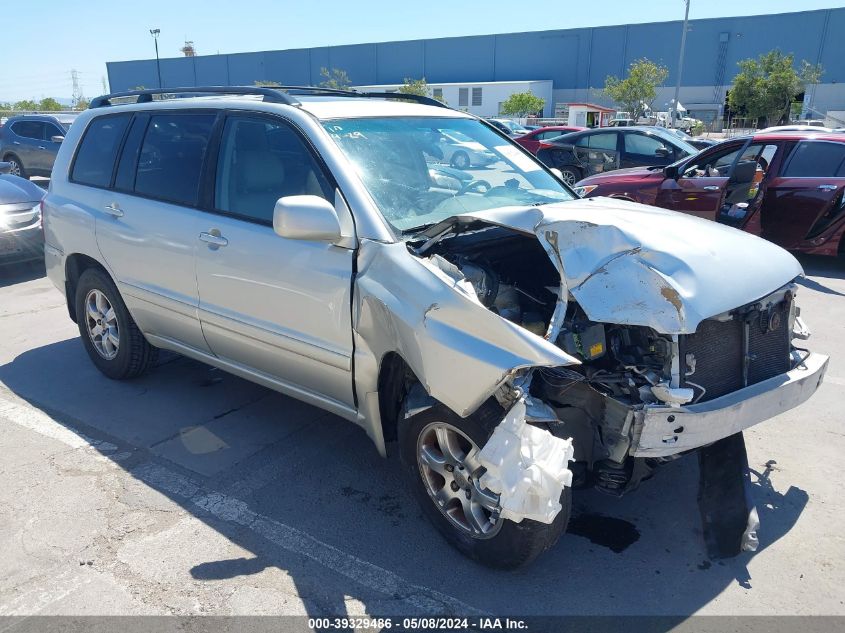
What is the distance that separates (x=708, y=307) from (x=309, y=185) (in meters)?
2.02

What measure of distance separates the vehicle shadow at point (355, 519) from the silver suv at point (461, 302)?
0.19 meters

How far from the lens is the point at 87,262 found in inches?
194

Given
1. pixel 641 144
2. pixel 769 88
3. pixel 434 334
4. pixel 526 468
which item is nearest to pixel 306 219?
pixel 434 334

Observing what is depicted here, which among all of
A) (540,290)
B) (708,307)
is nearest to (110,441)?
(540,290)

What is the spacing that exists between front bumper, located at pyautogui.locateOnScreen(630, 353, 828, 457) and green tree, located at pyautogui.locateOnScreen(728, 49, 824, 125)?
4344 centimetres

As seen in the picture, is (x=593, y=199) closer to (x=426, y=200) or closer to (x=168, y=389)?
(x=426, y=200)

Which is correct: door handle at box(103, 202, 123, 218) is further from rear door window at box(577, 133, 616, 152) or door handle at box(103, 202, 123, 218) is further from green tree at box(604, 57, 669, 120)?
green tree at box(604, 57, 669, 120)

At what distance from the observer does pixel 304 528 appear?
10.5 ft

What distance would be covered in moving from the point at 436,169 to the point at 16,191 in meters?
7.49

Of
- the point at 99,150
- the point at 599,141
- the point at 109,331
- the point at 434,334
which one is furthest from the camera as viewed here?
the point at 599,141

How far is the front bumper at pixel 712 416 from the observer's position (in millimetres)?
2510

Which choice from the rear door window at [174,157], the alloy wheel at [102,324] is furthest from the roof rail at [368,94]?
the alloy wheel at [102,324]

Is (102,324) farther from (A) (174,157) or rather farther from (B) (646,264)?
(B) (646,264)

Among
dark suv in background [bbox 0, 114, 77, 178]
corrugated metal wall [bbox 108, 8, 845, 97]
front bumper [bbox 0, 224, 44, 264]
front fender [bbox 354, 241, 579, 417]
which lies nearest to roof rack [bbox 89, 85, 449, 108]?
front fender [bbox 354, 241, 579, 417]
